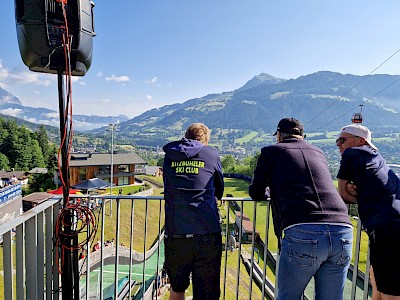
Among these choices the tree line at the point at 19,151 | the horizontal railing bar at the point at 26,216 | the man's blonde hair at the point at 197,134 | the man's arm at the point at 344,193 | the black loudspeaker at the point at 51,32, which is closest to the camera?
the horizontal railing bar at the point at 26,216

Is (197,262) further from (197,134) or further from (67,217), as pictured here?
(67,217)

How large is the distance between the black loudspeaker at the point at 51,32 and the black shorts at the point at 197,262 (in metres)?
1.53

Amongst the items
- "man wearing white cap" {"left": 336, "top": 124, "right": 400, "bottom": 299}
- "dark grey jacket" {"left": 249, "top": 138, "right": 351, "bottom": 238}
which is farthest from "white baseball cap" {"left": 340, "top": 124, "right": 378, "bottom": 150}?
"dark grey jacket" {"left": 249, "top": 138, "right": 351, "bottom": 238}

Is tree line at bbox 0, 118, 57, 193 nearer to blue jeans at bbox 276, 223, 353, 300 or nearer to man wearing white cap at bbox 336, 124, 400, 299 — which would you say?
→ blue jeans at bbox 276, 223, 353, 300

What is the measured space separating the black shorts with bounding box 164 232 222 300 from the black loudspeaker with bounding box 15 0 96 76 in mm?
1533

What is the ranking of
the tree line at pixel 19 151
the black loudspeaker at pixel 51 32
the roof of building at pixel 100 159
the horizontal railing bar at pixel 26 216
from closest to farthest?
the horizontal railing bar at pixel 26 216 < the black loudspeaker at pixel 51 32 < the roof of building at pixel 100 159 < the tree line at pixel 19 151

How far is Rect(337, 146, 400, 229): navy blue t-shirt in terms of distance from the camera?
1797mm

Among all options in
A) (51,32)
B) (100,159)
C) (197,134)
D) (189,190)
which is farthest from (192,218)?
(100,159)

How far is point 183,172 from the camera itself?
82.1 inches

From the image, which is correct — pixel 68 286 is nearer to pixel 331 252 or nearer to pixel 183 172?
pixel 183 172

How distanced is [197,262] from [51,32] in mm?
1912

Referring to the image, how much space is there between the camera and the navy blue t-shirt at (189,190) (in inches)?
81.5

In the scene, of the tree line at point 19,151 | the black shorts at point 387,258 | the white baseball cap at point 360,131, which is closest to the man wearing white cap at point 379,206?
the black shorts at point 387,258

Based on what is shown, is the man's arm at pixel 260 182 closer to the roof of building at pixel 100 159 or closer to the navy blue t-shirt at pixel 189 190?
the navy blue t-shirt at pixel 189 190
